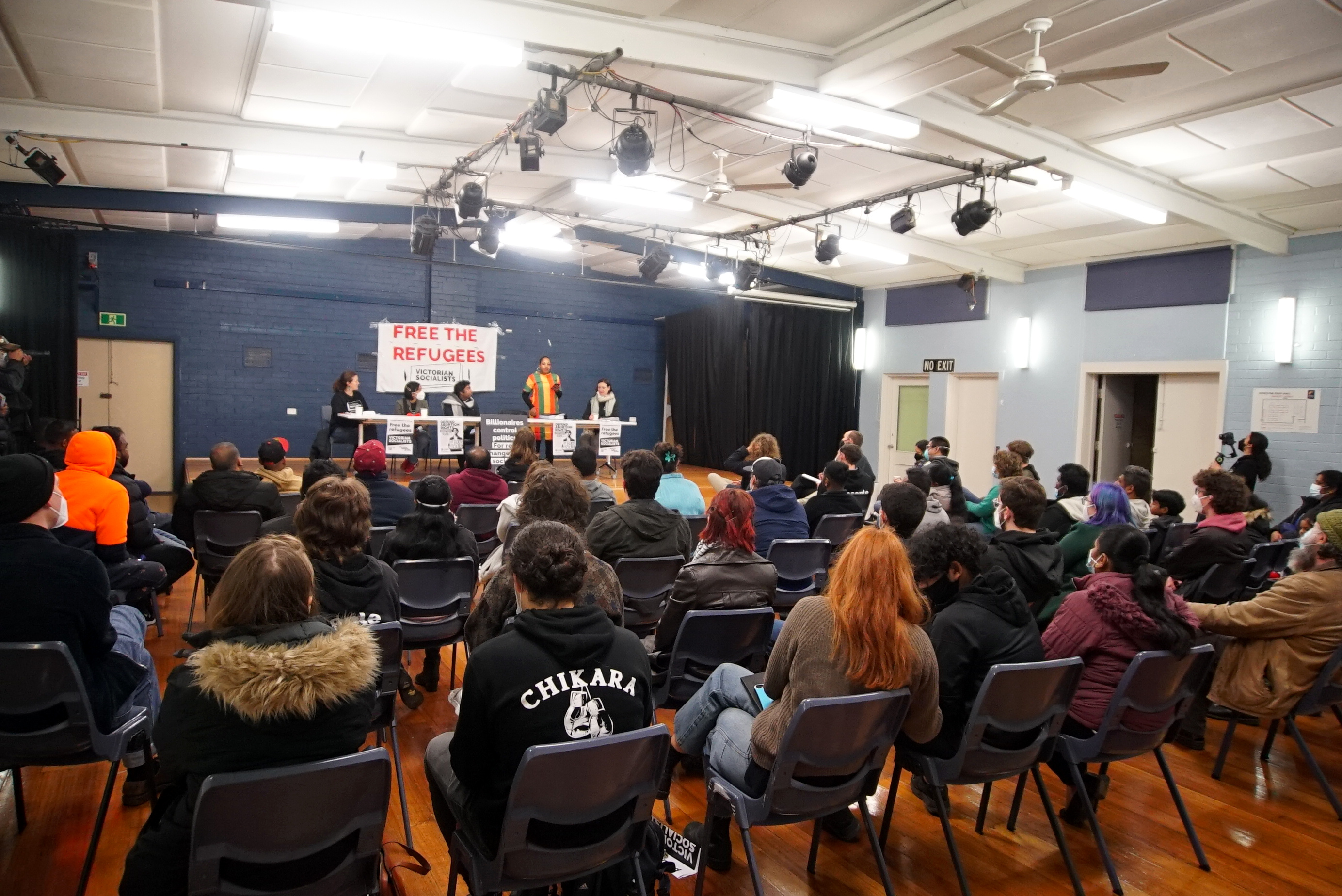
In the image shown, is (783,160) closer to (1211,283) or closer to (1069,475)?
(1069,475)

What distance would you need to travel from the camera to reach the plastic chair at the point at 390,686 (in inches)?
103

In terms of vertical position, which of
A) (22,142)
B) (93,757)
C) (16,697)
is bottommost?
(93,757)

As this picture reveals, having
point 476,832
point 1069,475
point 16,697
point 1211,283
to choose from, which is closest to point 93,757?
point 16,697

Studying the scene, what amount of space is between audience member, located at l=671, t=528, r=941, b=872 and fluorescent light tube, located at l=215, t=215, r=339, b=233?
9195mm

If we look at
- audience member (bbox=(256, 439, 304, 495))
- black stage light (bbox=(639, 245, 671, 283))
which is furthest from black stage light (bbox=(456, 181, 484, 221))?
audience member (bbox=(256, 439, 304, 495))

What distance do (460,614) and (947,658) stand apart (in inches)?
85.1

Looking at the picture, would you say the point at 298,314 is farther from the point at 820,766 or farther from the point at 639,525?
the point at 820,766

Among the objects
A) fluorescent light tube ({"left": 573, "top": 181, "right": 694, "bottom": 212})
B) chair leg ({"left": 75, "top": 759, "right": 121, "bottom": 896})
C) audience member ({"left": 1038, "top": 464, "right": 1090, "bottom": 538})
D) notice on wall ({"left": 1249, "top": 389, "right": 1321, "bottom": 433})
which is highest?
fluorescent light tube ({"left": 573, "top": 181, "right": 694, "bottom": 212})

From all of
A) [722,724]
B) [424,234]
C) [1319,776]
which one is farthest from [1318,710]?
[424,234]

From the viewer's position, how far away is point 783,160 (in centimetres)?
730

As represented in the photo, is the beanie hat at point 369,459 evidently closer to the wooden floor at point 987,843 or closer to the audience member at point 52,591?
the wooden floor at point 987,843

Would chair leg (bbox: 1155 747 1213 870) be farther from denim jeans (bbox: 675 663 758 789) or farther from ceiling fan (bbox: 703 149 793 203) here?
ceiling fan (bbox: 703 149 793 203)

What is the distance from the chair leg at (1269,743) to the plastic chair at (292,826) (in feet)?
11.5

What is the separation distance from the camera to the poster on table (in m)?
10.2
